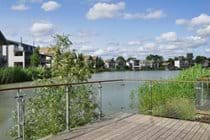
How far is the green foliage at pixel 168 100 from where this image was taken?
8.03 metres

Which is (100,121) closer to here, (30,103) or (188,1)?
(30,103)

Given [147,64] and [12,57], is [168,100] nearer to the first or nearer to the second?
[12,57]

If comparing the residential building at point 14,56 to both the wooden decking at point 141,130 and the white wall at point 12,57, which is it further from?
the wooden decking at point 141,130

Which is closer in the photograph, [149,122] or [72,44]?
[149,122]

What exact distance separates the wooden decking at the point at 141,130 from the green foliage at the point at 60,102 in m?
0.82

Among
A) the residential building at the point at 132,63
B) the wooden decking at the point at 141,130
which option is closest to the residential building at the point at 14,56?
the residential building at the point at 132,63

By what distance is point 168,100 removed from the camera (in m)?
9.12

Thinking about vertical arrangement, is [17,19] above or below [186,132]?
above

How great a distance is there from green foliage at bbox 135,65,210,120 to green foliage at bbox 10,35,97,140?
158 centimetres

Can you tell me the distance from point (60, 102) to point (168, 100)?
3108mm

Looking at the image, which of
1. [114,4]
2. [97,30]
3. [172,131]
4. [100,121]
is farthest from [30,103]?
[97,30]

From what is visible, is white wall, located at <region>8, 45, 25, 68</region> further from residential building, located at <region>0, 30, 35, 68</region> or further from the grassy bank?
the grassy bank

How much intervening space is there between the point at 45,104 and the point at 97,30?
32.2 ft

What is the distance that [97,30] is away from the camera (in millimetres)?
16844
